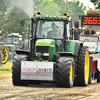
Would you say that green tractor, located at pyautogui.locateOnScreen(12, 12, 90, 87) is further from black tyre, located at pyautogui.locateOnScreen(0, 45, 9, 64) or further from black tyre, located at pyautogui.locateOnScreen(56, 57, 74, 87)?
black tyre, located at pyautogui.locateOnScreen(0, 45, 9, 64)

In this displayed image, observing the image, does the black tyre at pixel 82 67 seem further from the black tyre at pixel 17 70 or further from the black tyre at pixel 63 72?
the black tyre at pixel 17 70

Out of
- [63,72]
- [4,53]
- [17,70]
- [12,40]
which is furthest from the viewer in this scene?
[12,40]

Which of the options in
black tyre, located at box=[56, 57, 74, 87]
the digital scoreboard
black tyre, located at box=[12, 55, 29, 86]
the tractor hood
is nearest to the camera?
black tyre, located at box=[56, 57, 74, 87]

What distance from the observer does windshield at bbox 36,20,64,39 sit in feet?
41.7

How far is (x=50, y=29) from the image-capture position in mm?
12734

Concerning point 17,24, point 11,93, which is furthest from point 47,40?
point 17,24

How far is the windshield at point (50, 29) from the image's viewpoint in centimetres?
1271

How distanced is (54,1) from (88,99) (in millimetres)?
96653

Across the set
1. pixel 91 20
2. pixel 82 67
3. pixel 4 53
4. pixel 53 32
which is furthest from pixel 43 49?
pixel 4 53

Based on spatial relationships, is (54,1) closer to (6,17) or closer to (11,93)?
(6,17)

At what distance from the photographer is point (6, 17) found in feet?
193

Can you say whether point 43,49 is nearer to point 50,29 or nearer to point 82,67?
point 50,29

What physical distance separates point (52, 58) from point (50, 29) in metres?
1.09

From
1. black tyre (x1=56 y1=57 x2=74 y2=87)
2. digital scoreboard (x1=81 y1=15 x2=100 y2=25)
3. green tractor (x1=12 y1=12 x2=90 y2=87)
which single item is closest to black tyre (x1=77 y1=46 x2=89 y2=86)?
green tractor (x1=12 y1=12 x2=90 y2=87)
